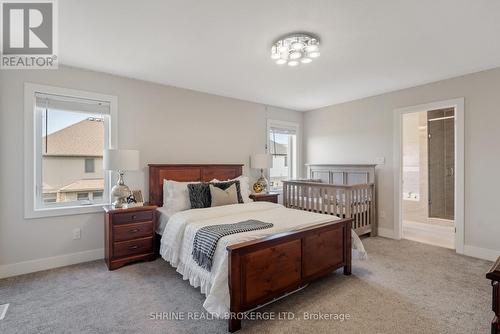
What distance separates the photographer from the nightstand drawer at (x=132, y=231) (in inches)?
118

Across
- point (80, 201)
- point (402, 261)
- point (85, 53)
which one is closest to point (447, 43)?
point (402, 261)

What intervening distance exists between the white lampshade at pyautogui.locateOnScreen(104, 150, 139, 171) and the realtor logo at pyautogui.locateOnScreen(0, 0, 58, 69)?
1.21 metres

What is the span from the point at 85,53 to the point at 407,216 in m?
6.49

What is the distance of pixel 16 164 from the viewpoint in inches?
112

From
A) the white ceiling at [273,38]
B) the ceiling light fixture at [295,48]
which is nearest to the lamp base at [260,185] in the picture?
the white ceiling at [273,38]

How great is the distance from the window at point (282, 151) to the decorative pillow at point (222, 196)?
5.97 ft

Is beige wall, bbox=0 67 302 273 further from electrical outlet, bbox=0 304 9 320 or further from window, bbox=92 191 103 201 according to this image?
electrical outlet, bbox=0 304 9 320

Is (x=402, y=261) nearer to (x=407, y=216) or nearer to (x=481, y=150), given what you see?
(x=481, y=150)

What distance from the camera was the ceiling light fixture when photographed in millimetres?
2436

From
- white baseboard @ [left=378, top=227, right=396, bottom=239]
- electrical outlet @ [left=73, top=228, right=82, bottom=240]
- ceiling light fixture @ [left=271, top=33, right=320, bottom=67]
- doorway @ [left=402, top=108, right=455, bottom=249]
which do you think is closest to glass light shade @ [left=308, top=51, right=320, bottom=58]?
ceiling light fixture @ [left=271, top=33, right=320, bottom=67]

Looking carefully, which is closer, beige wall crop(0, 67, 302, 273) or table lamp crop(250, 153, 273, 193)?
beige wall crop(0, 67, 302, 273)

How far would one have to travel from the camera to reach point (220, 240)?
6.93 ft

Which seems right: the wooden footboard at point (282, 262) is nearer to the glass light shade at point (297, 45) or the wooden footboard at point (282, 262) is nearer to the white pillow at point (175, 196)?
the white pillow at point (175, 196)

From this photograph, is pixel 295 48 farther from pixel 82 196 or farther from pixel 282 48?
pixel 82 196
